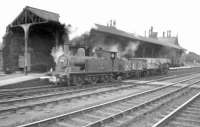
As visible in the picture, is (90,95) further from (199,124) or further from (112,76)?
(112,76)

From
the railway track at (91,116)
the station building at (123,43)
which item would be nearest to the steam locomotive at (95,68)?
the station building at (123,43)

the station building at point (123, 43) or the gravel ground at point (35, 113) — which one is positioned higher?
the station building at point (123, 43)

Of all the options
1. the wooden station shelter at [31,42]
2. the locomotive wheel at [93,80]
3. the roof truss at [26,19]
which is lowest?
the locomotive wheel at [93,80]

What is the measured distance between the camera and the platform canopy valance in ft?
68.6

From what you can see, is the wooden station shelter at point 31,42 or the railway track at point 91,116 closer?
the railway track at point 91,116

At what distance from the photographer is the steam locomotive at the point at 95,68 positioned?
47.4 ft

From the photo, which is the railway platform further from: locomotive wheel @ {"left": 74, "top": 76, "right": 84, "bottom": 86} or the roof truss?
the roof truss

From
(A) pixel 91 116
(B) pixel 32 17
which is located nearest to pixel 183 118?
(A) pixel 91 116

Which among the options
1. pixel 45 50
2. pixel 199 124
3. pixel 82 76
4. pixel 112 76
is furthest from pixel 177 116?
pixel 45 50

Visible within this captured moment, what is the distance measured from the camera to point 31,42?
82.6 feet

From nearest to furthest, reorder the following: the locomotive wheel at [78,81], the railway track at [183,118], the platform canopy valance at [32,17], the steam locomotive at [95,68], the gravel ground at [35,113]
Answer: the railway track at [183,118] → the gravel ground at [35,113] → the steam locomotive at [95,68] → the locomotive wheel at [78,81] → the platform canopy valance at [32,17]

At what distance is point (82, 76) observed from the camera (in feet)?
50.9

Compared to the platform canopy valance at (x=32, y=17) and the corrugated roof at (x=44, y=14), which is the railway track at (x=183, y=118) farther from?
the corrugated roof at (x=44, y=14)

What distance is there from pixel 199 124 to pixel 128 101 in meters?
3.91
